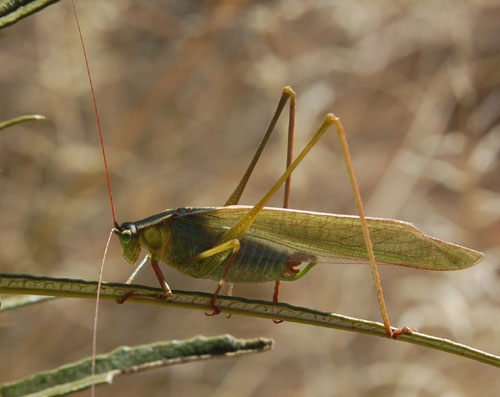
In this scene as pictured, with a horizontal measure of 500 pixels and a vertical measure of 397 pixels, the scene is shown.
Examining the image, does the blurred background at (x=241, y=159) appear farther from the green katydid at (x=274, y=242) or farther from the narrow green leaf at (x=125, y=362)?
the narrow green leaf at (x=125, y=362)

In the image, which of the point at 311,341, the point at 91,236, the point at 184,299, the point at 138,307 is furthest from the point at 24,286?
the point at 138,307

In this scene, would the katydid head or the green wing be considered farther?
the katydid head

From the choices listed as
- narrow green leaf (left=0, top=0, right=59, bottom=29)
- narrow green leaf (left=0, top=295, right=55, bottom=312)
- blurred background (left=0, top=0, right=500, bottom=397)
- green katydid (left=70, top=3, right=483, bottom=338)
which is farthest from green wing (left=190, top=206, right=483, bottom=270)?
blurred background (left=0, top=0, right=500, bottom=397)

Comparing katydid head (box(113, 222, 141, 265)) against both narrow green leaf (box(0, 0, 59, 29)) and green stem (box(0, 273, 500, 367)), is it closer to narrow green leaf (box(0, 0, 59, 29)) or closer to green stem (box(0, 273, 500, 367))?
green stem (box(0, 273, 500, 367))

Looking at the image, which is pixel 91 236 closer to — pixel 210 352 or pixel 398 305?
pixel 398 305

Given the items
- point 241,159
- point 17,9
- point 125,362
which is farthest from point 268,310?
point 241,159

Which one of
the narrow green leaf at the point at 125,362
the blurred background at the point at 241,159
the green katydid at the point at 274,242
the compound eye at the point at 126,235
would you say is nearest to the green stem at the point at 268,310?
the narrow green leaf at the point at 125,362

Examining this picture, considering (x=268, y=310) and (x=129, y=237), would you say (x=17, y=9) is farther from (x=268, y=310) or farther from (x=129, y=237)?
(x=129, y=237)
